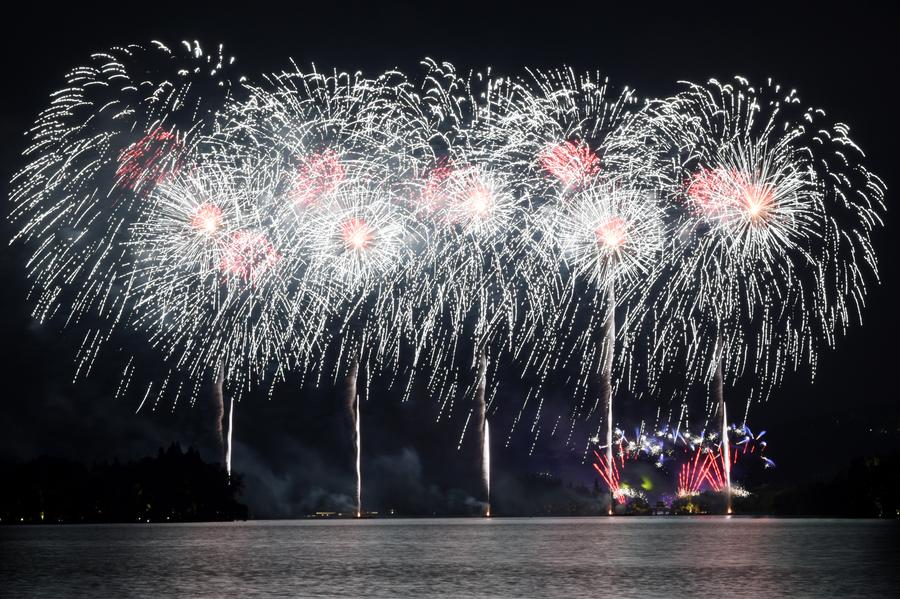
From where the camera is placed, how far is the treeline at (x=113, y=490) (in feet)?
572

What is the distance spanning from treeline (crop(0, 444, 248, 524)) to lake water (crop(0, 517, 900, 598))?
71173 millimetres

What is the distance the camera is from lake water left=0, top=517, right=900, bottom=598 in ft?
163

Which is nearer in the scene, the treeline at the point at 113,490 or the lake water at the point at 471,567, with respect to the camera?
the lake water at the point at 471,567

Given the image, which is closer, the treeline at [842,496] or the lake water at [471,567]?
the lake water at [471,567]

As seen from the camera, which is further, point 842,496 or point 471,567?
point 842,496

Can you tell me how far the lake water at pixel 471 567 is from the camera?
4962 centimetres

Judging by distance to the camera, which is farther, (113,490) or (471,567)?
(113,490)

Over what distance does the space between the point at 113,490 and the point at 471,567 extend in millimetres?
125493

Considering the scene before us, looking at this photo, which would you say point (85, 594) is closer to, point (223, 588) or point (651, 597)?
point (223, 588)

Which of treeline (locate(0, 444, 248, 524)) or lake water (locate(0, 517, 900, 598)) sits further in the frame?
treeline (locate(0, 444, 248, 524))

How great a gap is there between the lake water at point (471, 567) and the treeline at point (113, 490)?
71.2m

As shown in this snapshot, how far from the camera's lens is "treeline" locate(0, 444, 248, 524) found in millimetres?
174375

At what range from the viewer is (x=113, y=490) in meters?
177

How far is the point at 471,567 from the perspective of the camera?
6500 centimetres
